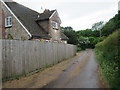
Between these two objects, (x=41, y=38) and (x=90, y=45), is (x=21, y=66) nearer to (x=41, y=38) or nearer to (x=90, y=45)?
(x=41, y=38)

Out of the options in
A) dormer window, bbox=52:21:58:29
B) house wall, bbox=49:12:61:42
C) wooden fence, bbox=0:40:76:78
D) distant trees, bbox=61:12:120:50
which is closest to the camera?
wooden fence, bbox=0:40:76:78

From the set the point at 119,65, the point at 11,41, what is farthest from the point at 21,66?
the point at 119,65

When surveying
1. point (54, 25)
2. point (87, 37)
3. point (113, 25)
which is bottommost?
point (87, 37)

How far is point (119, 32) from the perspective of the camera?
17.3ft

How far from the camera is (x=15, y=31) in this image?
1889 cm

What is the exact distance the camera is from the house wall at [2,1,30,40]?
713 inches

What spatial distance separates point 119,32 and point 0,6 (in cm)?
1784

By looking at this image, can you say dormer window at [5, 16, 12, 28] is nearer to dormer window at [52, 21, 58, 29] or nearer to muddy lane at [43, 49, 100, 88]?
dormer window at [52, 21, 58, 29]

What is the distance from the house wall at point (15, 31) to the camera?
18.1 metres

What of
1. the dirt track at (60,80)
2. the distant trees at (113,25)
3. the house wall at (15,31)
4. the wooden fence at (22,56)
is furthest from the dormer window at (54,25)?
the dirt track at (60,80)

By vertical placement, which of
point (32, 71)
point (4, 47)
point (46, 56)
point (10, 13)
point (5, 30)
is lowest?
point (32, 71)

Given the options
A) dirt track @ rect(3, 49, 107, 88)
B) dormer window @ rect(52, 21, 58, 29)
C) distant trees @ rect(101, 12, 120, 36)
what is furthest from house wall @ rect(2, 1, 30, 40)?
distant trees @ rect(101, 12, 120, 36)

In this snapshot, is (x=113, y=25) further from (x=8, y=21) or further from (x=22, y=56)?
(x=22, y=56)

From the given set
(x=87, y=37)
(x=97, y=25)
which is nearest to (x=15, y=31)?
(x=87, y=37)
